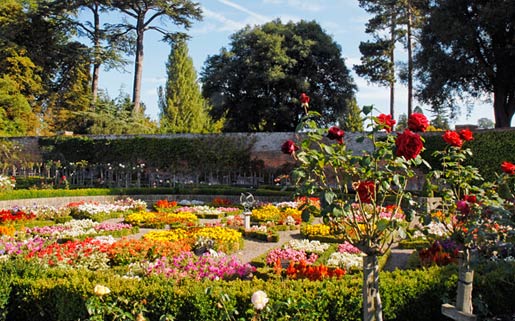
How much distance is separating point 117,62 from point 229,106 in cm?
679

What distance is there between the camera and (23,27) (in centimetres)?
2448

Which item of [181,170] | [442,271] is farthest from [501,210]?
[181,170]

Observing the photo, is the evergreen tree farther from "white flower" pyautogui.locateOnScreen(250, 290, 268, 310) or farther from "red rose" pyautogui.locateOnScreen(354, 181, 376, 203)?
"white flower" pyautogui.locateOnScreen(250, 290, 268, 310)

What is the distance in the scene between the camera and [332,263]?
6.35 meters

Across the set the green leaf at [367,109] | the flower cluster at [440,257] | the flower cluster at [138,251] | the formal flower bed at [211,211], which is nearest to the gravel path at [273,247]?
the flower cluster at [440,257]

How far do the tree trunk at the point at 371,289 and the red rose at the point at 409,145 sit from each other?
0.82m

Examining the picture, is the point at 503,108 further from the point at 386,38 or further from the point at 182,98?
the point at 182,98

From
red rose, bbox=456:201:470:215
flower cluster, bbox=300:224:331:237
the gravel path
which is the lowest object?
the gravel path

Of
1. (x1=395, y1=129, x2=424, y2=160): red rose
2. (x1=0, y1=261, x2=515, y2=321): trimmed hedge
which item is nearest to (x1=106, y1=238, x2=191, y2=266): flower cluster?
(x1=0, y1=261, x2=515, y2=321): trimmed hedge

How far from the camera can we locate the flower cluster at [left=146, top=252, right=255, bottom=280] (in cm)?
552

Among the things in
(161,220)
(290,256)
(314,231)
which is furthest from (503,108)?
(290,256)

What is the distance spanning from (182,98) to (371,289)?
3655 centimetres

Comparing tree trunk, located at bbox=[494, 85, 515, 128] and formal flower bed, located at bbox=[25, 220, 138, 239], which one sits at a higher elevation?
tree trunk, located at bbox=[494, 85, 515, 128]

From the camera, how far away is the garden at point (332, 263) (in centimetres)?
304
